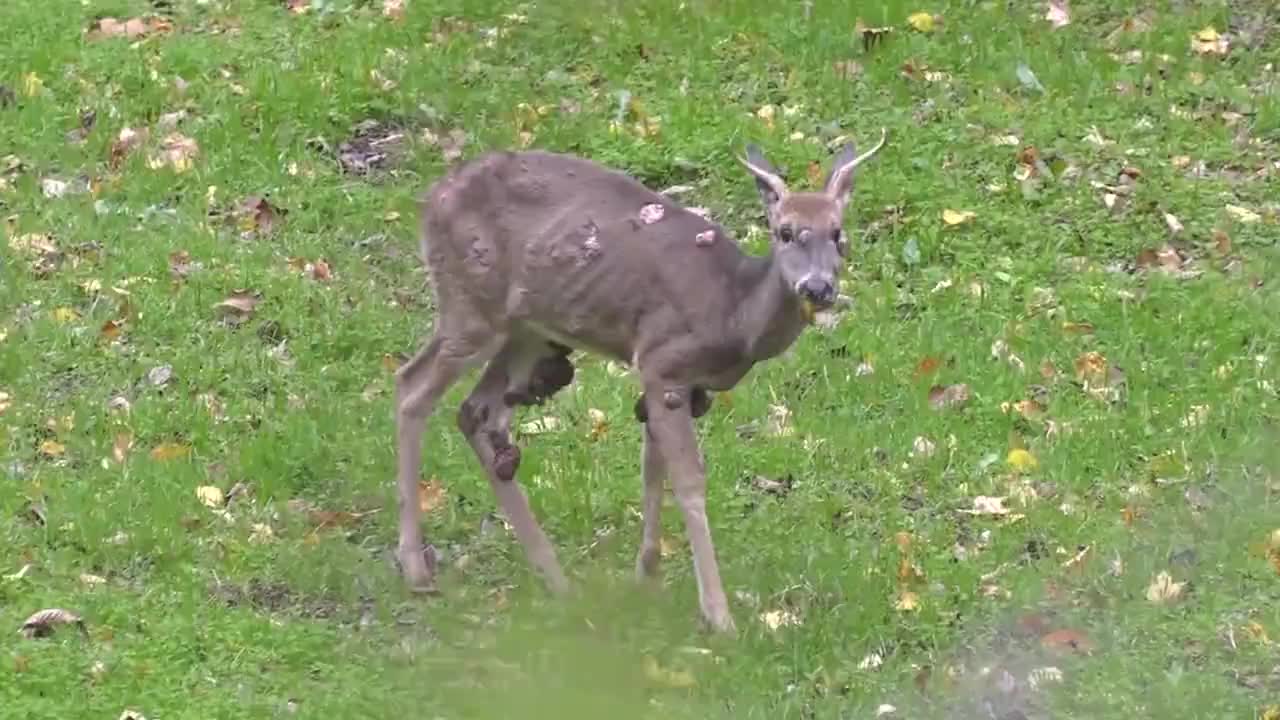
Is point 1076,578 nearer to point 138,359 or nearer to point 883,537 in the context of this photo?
point 883,537

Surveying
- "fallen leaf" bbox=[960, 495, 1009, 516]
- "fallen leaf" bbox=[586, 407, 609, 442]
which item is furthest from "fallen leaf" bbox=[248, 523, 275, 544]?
"fallen leaf" bbox=[960, 495, 1009, 516]

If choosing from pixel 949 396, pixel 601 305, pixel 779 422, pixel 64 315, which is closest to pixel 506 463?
pixel 601 305

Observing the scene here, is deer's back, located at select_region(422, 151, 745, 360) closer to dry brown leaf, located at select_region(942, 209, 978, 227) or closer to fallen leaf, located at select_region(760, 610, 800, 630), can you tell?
fallen leaf, located at select_region(760, 610, 800, 630)

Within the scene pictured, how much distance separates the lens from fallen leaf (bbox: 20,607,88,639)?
6242 millimetres

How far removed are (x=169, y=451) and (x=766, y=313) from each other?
2.39 m

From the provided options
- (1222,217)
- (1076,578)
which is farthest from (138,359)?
(1222,217)

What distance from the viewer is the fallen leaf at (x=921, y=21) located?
11.2m

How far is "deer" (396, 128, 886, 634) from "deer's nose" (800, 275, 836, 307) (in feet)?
0.05

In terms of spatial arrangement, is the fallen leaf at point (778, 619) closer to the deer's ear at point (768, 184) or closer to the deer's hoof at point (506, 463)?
the deer's hoof at point (506, 463)

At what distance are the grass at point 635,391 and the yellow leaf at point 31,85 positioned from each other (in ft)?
0.22

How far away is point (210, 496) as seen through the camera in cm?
728

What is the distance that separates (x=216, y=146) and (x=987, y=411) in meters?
4.26

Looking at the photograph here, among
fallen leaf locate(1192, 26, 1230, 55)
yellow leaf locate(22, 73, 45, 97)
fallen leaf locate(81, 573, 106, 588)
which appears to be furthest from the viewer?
fallen leaf locate(1192, 26, 1230, 55)

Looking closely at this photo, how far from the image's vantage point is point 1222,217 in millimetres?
9523
